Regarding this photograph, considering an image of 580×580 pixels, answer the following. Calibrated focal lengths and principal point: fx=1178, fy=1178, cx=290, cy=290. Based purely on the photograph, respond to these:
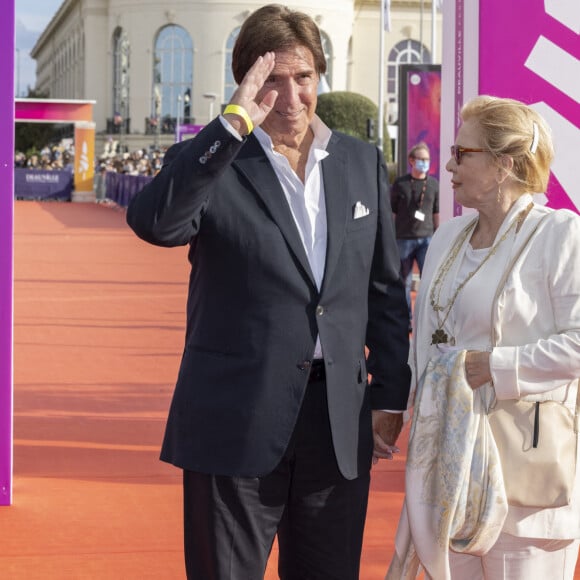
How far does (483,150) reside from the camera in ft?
10.2

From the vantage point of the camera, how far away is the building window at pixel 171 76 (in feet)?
237

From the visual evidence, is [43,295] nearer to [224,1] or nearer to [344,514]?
[344,514]

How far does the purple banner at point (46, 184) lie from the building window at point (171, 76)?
2689cm

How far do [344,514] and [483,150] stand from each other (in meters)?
1.01

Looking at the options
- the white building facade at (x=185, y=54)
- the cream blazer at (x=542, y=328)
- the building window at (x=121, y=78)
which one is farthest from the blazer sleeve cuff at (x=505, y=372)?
the building window at (x=121, y=78)

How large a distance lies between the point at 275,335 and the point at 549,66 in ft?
8.35

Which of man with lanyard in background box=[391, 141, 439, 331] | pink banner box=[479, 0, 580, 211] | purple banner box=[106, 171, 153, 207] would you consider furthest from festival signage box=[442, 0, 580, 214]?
purple banner box=[106, 171, 153, 207]

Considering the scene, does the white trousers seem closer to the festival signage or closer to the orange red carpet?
the orange red carpet

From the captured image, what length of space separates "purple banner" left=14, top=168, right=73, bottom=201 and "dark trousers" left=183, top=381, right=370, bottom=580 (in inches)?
1714

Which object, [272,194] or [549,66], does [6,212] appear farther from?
[272,194]

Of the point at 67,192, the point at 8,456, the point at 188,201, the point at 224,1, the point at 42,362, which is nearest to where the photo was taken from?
the point at 188,201

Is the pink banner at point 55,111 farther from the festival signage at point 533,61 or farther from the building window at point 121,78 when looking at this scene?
the festival signage at point 533,61

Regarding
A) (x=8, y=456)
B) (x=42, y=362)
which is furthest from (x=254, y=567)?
(x=42, y=362)

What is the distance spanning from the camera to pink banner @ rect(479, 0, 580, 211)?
191 inches
